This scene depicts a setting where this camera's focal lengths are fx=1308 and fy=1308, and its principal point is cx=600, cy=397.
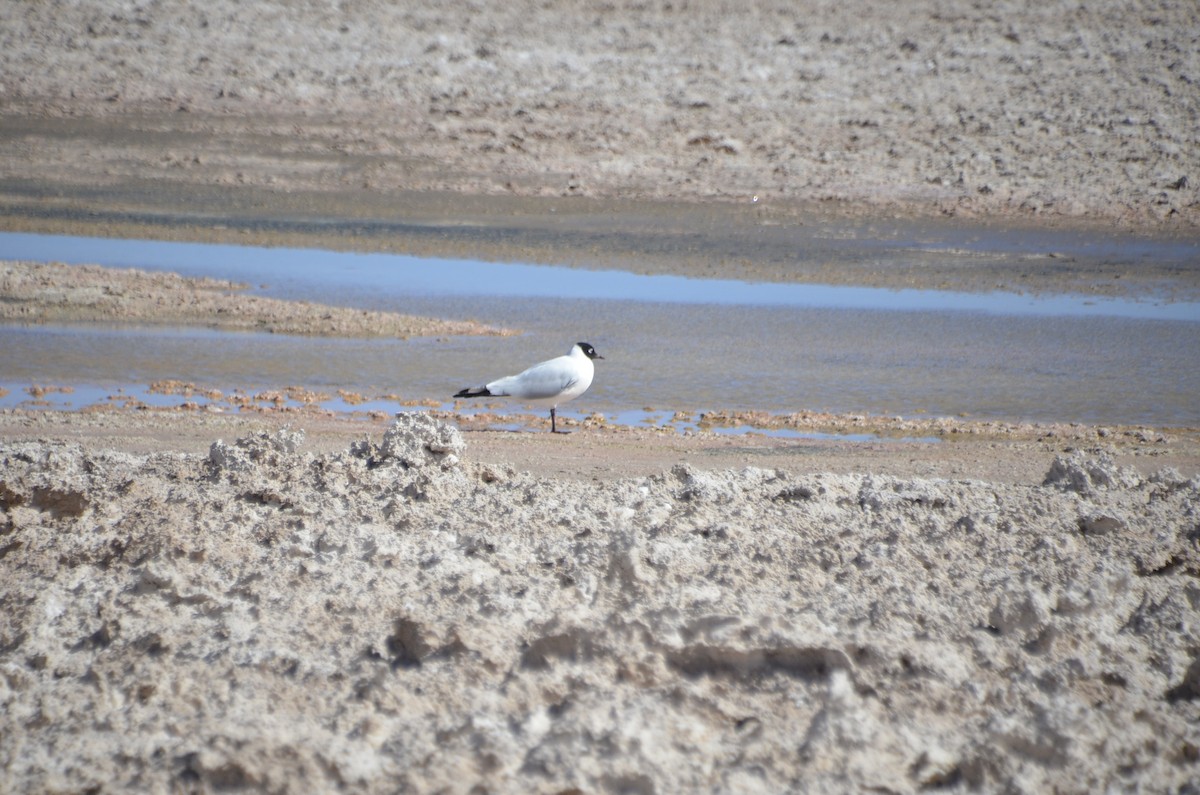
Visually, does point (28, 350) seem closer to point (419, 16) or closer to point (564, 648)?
point (564, 648)

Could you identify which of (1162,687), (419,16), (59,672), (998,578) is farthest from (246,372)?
(419,16)

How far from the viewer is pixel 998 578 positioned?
443 cm

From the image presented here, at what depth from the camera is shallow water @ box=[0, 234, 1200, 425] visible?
10188mm

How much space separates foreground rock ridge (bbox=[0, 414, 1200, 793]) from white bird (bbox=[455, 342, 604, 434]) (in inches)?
125

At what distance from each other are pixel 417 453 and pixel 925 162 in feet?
53.2

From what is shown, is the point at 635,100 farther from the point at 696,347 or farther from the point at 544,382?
the point at 544,382

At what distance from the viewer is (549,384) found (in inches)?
344

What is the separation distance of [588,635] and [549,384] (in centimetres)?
491

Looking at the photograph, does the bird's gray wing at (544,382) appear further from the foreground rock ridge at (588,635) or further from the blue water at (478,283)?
the blue water at (478,283)

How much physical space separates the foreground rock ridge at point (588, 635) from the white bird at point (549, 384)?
319 cm

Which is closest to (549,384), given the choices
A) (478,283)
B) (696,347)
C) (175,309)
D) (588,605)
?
(696,347)

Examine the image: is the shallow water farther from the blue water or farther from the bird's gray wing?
the bird's gray wing

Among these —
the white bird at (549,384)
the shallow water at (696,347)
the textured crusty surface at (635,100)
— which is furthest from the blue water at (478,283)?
the white bird at (549,384)

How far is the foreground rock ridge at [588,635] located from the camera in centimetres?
342
